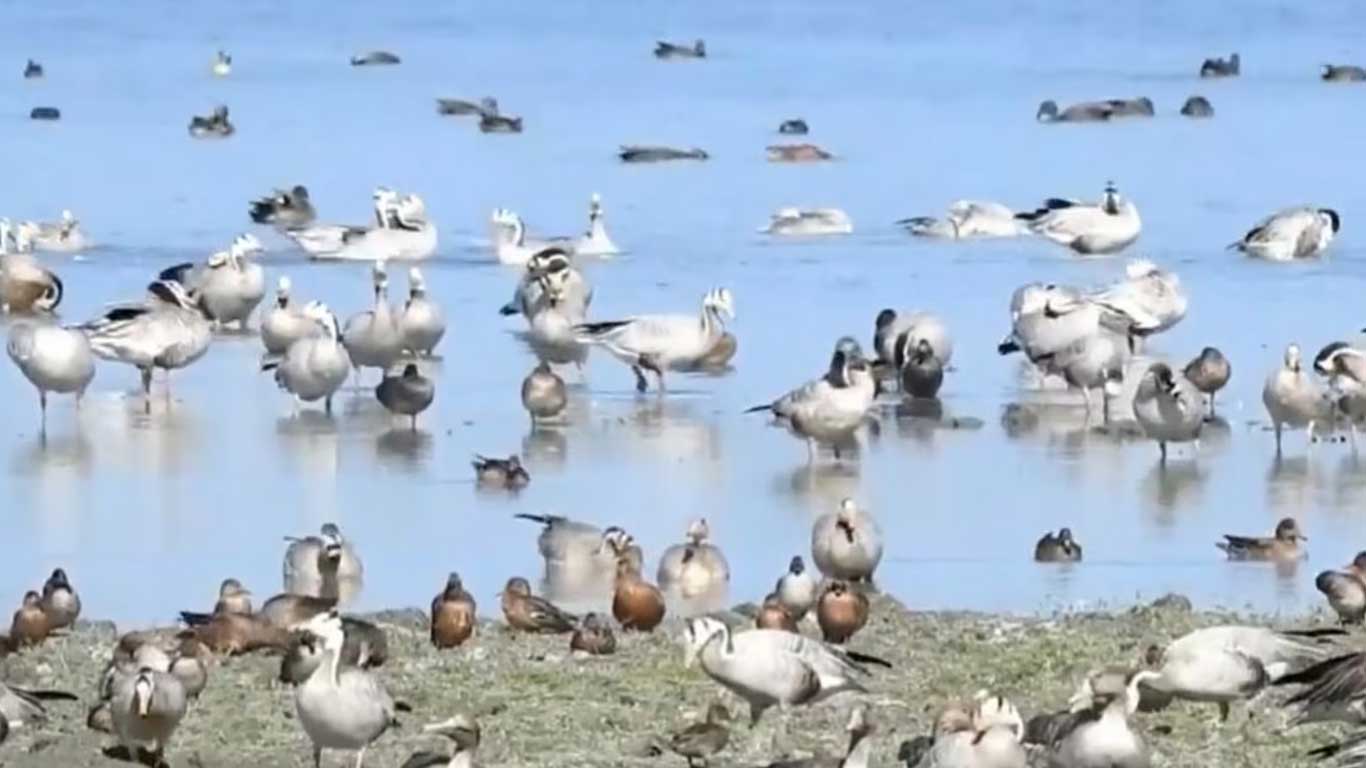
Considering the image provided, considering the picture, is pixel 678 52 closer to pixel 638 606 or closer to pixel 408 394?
pixel 408 394

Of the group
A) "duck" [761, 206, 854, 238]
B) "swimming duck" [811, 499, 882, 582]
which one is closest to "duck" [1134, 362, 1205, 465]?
"swimming duck" [811, 499, 882, 582]

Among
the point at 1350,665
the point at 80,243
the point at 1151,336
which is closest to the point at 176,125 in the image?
the point at 80,243

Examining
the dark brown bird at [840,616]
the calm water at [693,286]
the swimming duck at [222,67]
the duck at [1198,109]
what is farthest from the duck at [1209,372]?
the swimming duck at [222,67]

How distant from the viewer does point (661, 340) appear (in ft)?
59.4

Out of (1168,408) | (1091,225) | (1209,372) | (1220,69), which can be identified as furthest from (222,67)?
(1168,408)

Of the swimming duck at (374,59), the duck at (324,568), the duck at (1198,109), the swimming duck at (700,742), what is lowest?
the swimming duck at (700,742)

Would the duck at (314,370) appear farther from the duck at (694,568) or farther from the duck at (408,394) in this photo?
the duck at (694,568)

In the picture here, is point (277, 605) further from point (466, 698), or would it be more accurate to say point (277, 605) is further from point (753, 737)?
point (753, 737)

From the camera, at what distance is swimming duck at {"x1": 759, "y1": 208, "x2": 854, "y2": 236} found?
81.9 feet

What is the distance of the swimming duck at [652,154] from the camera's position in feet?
101

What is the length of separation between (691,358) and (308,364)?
6.92 ft

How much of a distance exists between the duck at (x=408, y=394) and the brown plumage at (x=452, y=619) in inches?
219

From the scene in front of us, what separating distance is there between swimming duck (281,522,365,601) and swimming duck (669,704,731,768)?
2.96 meters

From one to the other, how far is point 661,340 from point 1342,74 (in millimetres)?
24318
